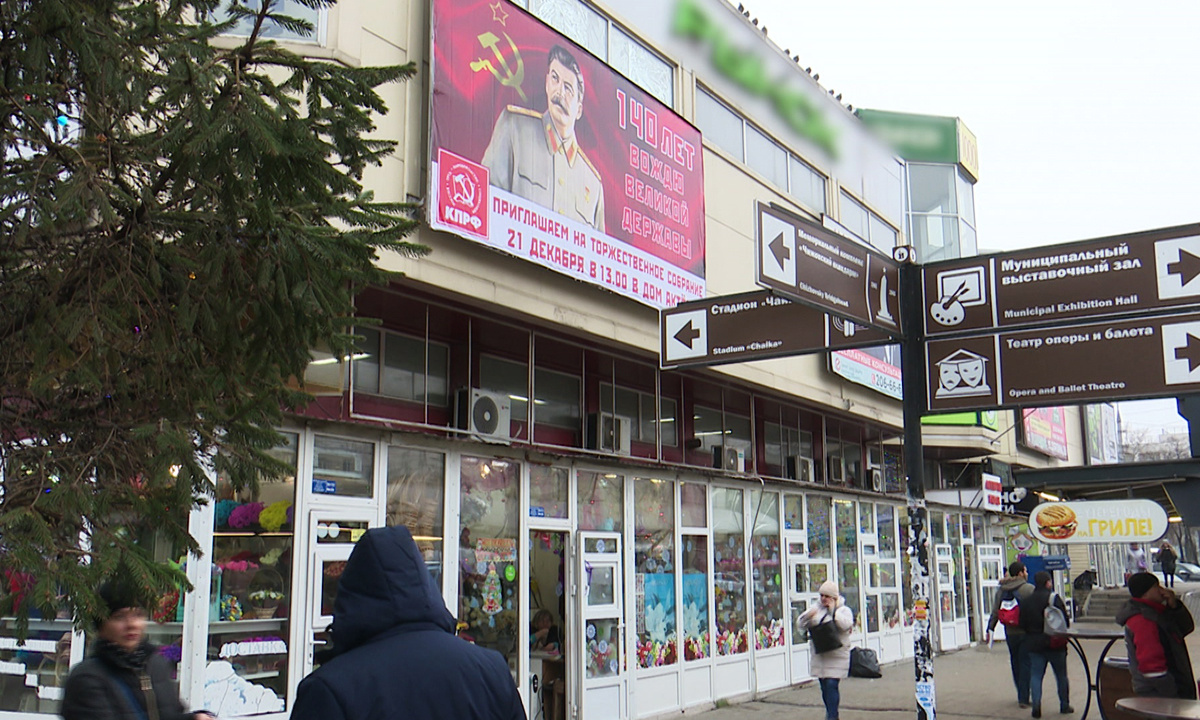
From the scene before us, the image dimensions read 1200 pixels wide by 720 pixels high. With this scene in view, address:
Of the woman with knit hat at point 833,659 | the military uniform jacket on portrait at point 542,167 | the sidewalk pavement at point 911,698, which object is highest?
the military uniform jacket on portrait at point 542,167

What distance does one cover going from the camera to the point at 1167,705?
7668 millimetres

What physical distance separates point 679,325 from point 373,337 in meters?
3.35

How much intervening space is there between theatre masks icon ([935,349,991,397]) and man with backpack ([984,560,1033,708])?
241 inches

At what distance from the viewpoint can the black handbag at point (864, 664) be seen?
1683 centimetres

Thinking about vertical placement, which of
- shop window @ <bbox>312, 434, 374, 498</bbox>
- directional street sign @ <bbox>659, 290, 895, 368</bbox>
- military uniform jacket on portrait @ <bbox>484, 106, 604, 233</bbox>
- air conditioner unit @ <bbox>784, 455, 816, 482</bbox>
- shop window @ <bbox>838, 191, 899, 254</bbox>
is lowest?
shop window @ <bbox>312, 434, 374, 498</bbox>

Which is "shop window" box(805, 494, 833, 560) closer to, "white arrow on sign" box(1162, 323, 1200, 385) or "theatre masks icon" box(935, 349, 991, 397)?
"theatre masks icon" box(935, 349, 991, 397)

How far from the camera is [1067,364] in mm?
7289

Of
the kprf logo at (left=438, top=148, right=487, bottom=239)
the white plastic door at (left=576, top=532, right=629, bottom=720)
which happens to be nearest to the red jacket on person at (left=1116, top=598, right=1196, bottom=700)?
the white plastic door at (left=576, top=532, right=629, bottom=720)

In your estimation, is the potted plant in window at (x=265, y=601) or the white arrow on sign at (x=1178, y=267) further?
the potted plant in window at (x=265, y=601)

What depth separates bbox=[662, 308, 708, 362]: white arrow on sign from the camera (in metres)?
9.09

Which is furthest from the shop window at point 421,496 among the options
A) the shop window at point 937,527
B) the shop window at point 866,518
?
the shop window at point 937,527

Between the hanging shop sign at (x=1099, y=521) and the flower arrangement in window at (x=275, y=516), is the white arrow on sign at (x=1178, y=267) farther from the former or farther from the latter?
the hanging shop sign at (x=1099, y=521)

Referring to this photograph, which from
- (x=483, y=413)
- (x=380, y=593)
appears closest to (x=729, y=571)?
(x=483, y=413)

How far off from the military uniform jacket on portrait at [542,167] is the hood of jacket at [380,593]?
7654mm
